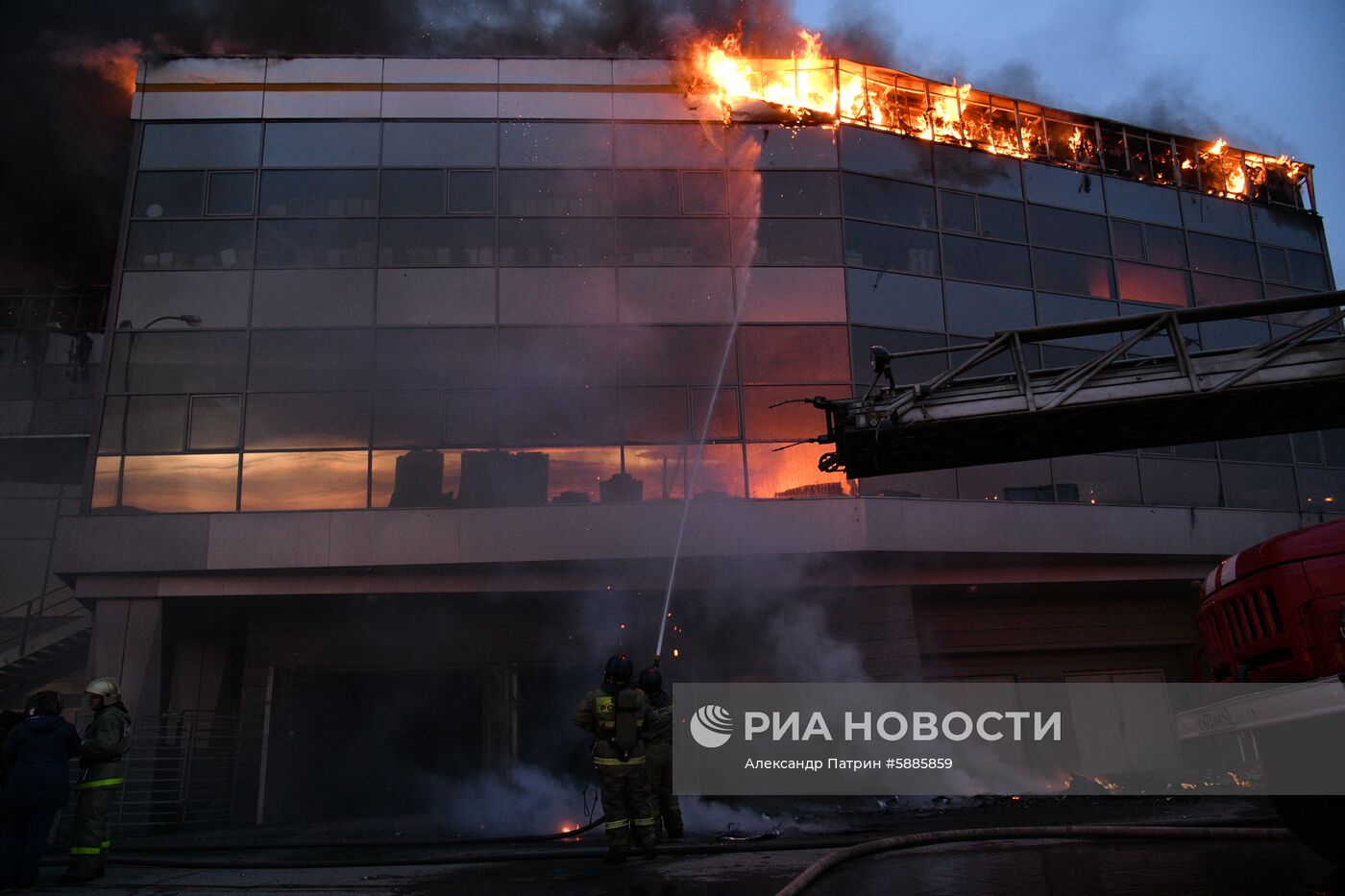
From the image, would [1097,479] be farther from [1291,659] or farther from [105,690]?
[105,690]

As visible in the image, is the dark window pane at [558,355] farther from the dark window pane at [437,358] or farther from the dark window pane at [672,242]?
the dark window pane at [672,242]

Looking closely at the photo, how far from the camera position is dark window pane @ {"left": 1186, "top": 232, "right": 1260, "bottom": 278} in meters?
18.8

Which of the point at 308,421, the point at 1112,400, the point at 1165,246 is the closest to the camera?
the point at 1112,400

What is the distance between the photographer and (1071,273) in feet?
58.0

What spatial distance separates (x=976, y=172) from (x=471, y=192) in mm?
8865

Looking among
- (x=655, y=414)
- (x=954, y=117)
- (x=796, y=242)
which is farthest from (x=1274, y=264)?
(x=655, y=414)

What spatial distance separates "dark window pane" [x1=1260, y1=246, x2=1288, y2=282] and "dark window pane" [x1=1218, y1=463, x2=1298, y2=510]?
13.1 feet

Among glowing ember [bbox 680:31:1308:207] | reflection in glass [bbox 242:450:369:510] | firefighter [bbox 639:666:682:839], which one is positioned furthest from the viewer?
glowing ember [bbox 680:31:1308:207]

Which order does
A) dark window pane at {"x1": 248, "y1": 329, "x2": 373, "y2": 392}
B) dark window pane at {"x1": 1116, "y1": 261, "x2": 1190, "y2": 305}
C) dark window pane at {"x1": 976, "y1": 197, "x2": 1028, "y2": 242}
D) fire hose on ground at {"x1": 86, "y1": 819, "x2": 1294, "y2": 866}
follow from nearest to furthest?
fire hose on ground at {"x1": 86, "y1": 819, "x2": 1294, "y2": 866}
dark window pane at {"x1": 248, "y1": 329, "x2": 373, "y2": 392}
dark window pane at {"x1": 976, "y1": 197, "x2": 1028, "y2": 242}
dark window pane at {"x1": 1116, "y1": 261, "x2": 1190, "y2": 305}

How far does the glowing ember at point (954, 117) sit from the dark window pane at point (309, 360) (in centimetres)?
700

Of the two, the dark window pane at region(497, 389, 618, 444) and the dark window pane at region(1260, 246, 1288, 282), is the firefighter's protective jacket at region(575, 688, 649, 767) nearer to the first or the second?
the dark window pane at region(497, 389, 618, 444)

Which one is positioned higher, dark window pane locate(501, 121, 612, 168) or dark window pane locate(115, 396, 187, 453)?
dark window pane locate(501, 121, 612, 168)

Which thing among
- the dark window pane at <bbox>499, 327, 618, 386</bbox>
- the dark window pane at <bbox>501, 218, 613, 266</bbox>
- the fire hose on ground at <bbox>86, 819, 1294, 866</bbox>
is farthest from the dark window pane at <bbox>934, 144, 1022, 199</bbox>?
the fire hose on ground at <bbox>86, 819, 1294, 866</bbox>

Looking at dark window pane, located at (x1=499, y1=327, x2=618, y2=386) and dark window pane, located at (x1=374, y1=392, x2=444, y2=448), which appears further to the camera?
dark window pane, located at (x1=499, y1=327, x2=618, y2=386)
